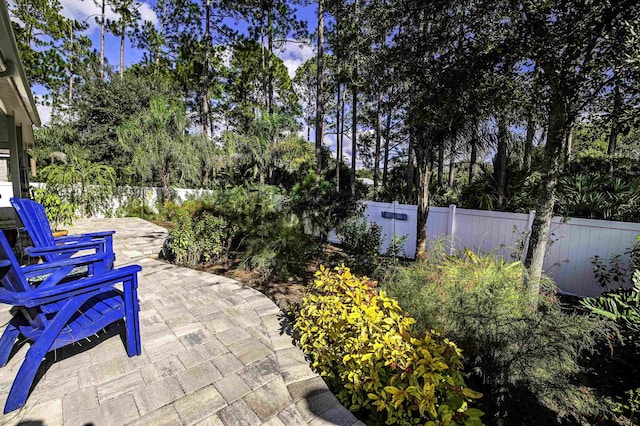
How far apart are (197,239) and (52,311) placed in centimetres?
275

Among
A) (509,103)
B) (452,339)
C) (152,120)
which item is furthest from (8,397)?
(152,120)

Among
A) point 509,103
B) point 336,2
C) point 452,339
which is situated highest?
point 336,2

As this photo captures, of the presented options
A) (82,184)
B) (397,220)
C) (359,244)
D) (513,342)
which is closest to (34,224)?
→ (513,342)

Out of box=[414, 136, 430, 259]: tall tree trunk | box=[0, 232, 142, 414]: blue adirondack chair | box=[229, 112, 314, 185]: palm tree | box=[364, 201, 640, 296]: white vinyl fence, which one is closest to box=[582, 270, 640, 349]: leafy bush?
box=[364, 201, 640, 296]: white vinyl fence

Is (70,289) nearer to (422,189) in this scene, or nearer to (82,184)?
(422,189)

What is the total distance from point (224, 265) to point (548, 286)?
406cm

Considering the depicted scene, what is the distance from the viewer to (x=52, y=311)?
5.39ft

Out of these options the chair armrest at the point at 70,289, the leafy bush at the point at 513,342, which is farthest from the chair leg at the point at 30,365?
the leafy bush at the point at 513,342

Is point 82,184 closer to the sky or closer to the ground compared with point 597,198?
closer to the sky

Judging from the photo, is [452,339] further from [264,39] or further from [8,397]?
[264,39]

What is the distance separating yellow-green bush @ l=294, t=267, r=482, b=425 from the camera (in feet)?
4.74

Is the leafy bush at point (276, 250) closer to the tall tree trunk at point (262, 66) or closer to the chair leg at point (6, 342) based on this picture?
the chair leg at point (6, 342)

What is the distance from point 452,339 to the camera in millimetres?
1973

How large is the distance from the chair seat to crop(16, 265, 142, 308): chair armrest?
16 cm
